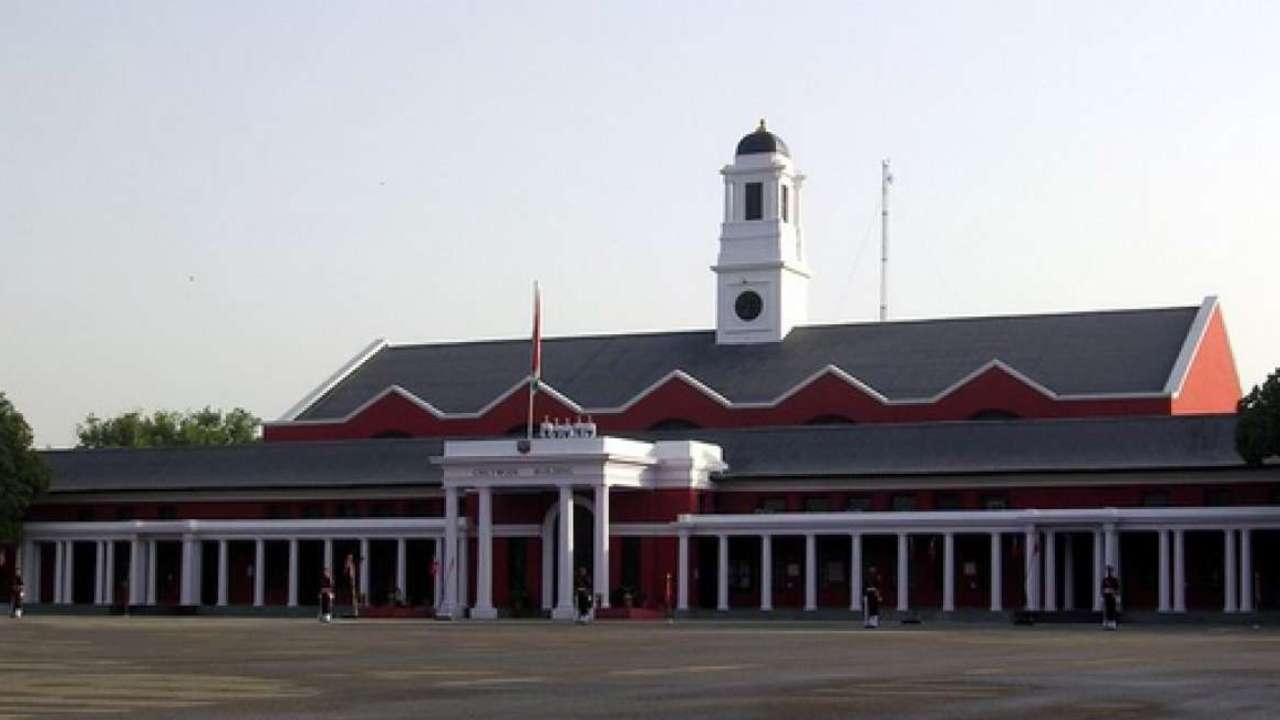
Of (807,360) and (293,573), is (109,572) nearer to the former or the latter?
(293,573)

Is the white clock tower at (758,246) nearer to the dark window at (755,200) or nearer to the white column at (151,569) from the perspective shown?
the dark window at (755,200)

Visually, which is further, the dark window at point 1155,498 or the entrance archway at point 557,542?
the entrance archway at point 557,542

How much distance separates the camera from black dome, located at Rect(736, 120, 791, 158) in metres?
103

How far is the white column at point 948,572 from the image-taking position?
82438 mm

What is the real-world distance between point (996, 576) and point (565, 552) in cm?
1544

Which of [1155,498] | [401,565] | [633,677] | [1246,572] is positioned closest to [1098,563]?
[1155,498]

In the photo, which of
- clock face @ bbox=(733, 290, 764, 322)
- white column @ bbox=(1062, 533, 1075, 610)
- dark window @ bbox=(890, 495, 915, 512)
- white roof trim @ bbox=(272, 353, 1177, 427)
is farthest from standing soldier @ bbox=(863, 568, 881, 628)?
clock face @ bbox=(733, 290, 764, 322)

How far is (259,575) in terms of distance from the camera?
94.1 m

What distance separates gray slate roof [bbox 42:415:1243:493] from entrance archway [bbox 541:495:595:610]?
614 cm

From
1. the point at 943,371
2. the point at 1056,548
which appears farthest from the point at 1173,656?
the point at 943,371

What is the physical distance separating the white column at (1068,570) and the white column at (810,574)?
355 inches

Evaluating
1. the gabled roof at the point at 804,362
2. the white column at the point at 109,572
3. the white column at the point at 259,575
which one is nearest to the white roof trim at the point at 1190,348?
the gabled roof at the point at 804,362

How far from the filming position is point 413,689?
27328 mm

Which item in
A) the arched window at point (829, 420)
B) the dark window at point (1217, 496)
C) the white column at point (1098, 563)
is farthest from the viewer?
the arched window at point (829, 420)
